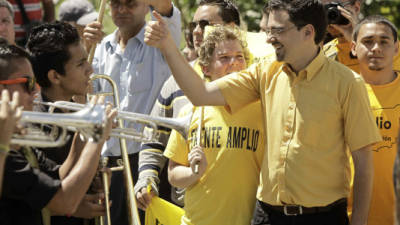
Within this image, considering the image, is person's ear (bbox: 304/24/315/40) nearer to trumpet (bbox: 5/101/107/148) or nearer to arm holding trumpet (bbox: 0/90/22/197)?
trumpet (bbox: 5/101/107/148)

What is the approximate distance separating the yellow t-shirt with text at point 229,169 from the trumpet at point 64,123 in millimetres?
1202

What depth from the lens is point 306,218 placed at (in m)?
4.45

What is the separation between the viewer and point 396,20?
969 centimetres

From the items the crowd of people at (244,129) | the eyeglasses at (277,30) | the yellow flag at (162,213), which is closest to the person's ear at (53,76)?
the crowd of people at (244,129)

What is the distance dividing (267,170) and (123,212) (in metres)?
1.93

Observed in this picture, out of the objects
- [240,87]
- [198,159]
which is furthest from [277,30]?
[198,159]

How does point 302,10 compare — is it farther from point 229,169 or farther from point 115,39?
point 115,39

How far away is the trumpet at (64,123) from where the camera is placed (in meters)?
3.60

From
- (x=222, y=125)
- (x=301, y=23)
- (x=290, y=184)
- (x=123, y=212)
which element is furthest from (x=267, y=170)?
(x=123, y=212)

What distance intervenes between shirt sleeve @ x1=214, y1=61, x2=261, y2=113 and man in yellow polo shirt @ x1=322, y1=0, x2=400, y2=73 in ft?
3.36

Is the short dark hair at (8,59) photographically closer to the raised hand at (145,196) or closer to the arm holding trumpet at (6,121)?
the arm holding trumpet at (6,121)

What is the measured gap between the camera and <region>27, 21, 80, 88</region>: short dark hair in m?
4.85

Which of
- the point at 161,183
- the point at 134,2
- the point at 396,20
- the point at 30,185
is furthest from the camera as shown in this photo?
the point at 396,20

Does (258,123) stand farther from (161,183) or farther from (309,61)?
(161,183)
